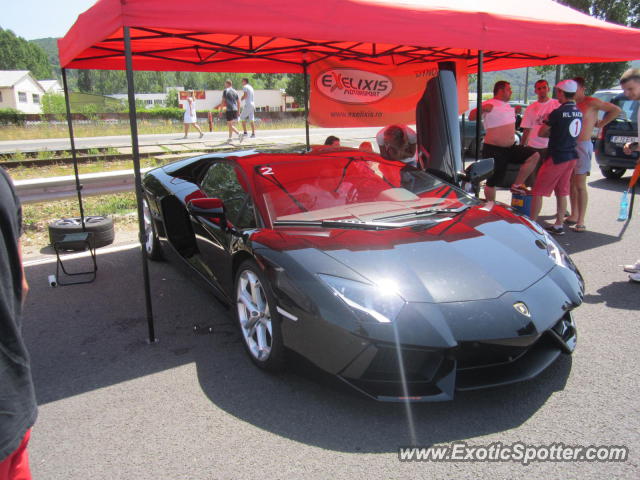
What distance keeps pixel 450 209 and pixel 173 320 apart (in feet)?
7.20

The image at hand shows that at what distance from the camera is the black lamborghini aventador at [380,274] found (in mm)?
2340

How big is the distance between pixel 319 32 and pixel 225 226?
154 cm

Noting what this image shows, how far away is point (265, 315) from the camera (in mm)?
2908

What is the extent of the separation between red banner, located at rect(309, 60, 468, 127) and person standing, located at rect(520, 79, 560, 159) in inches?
37.5

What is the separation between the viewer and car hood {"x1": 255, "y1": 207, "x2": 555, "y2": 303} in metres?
2.51

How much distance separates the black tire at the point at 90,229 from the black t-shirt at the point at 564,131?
5.07 meters

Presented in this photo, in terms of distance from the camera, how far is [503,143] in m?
6.40

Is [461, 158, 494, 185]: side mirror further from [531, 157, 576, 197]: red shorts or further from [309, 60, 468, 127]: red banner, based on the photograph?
[309, 60, 468, 127]: red banner

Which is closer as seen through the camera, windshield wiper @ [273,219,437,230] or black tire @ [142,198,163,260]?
windshield wiper @ [273,219,437,230]

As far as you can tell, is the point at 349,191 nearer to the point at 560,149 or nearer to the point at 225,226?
the point at 225,226

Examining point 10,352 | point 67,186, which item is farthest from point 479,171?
point 67,186

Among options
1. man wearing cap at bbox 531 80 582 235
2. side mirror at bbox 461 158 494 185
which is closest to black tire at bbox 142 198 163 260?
side mirror at bbox 461 158 494 185

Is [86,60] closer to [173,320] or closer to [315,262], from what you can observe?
[173,320]

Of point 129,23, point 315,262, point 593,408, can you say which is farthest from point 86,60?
point 593,408
